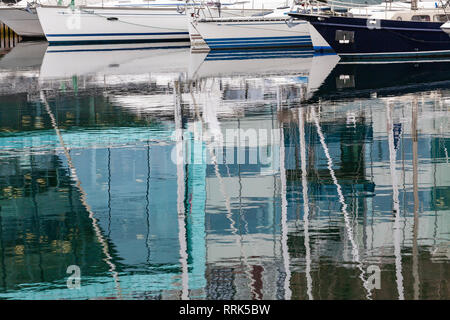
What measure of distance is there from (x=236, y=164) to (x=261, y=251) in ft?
15.6

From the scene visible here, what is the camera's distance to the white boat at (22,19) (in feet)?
174

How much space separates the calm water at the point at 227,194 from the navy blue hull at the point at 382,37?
14369mm

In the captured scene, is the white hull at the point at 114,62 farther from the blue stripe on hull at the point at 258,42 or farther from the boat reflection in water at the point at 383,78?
the boat reflection in water at the point at 383,78

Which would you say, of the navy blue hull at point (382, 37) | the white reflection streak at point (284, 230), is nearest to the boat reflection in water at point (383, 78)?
the navy blue hull at point (382, 37)

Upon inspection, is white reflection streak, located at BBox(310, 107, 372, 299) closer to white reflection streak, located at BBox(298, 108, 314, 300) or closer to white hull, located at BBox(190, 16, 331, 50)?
white reflection streak, located at BBox(298, 108, 314, 300)

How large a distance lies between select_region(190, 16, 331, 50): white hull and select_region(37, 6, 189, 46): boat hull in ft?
19.3

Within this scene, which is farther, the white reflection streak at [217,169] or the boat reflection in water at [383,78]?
the boat reflection in water at [383,78]

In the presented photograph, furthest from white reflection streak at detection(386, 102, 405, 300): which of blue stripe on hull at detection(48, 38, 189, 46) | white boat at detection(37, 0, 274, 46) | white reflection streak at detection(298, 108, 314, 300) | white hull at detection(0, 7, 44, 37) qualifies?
white hull at detection(0, 7, 44, 37)

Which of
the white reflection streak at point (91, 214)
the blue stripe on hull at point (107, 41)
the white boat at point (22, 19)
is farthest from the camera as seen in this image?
the white boat at point (22, 19)

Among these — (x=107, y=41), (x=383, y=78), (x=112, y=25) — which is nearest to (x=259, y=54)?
(x=112, y=25)

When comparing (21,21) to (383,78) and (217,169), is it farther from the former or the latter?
(217,169)

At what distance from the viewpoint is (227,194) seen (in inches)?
479
